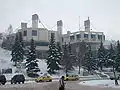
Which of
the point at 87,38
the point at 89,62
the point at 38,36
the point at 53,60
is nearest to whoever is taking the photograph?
the point at 53,60

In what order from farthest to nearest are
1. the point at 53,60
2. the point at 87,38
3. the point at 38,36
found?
1. the point at 87,38
2. the point at 38,36
3. the point at 53,60

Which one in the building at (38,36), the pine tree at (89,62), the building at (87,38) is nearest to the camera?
the pine tree at (89,62)

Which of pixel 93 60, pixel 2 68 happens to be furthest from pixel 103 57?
pixel 2 68

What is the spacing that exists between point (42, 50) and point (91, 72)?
25024 millimetres

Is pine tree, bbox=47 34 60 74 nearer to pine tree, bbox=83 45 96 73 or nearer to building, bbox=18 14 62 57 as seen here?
pine tree, bbox=83 45 96 73

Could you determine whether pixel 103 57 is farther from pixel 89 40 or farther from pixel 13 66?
pixel 89 40

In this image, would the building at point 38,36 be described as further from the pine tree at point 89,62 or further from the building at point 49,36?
the pine tree at point 89,62

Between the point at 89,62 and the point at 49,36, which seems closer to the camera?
the point at 89,62

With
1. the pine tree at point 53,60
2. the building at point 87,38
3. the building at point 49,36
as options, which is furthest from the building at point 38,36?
the pine tree at point 53,60

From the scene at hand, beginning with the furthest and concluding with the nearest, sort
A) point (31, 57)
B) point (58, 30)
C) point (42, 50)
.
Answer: point (58, 30), point (42, 50), point (31, 57)

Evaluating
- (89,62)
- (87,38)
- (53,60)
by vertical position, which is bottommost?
(89,62)

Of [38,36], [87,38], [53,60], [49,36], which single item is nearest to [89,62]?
[53,60]

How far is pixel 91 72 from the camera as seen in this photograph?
71.8 m

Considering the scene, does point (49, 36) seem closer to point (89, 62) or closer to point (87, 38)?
point (87, 38)
